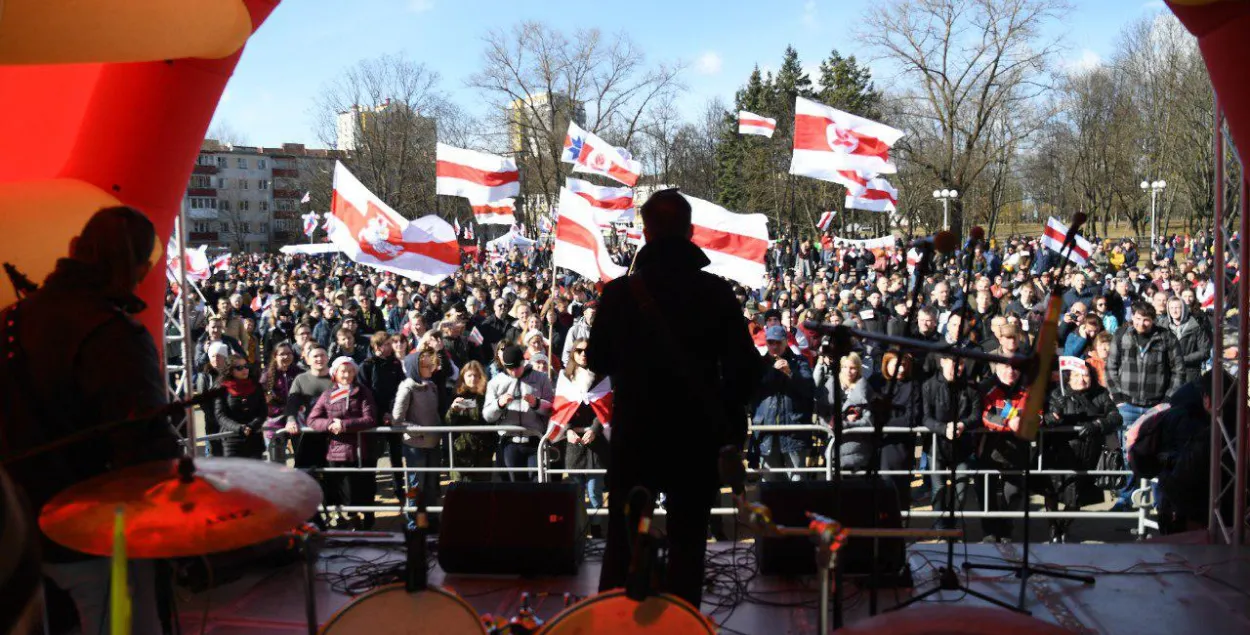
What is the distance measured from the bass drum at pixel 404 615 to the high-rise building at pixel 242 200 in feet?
367

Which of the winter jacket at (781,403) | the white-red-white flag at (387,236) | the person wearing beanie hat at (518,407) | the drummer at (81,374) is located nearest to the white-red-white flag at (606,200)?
the white-red-white flag at (387,236)

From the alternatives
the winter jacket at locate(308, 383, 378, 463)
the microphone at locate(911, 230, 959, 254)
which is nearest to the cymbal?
the microphone at locate(911, 230, 959, 254)

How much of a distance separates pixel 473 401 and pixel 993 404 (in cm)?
461

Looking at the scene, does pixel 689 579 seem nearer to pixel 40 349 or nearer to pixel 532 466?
pixel 40 349

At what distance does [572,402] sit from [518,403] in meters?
0.70

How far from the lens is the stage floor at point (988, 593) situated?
17.4 feet

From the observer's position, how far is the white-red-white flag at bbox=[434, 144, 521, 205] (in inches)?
581

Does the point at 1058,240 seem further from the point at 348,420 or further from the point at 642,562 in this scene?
the point at 642,562

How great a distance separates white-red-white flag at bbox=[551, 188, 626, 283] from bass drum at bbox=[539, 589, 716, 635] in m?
8.20

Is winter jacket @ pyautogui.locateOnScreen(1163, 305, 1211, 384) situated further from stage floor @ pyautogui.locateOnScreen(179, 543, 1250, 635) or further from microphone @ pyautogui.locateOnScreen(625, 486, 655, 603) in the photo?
microphone @ pyautogui.locateOnScreen(625, 486, 655, 603)

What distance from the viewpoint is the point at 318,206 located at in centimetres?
6956

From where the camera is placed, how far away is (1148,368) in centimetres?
961

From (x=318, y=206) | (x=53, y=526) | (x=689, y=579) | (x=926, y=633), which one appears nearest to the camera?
(x=926, y=633)

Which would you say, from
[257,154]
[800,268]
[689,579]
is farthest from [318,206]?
[689,579]
